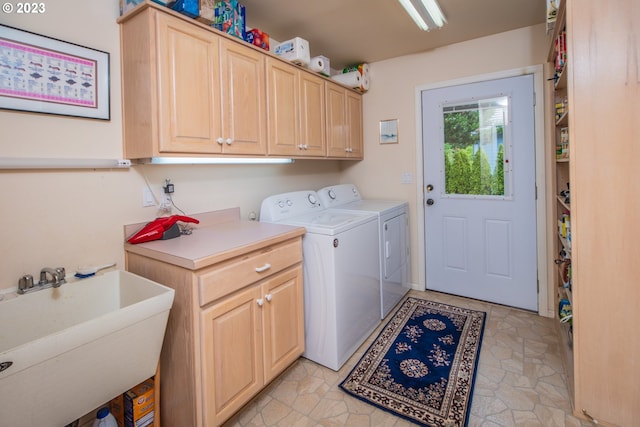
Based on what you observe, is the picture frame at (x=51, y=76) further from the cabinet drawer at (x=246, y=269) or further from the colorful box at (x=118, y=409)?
the colorful box at (x=118, y=409)

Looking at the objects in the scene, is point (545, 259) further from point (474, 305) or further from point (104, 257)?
point (104, 257)

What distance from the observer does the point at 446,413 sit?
5.53ft

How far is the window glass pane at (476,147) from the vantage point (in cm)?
283

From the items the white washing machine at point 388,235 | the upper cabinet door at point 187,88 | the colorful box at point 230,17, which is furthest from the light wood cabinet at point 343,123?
the upper cabinet door at point 187,88

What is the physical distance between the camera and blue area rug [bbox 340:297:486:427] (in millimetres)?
1733

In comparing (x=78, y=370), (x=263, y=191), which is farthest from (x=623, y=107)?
(x=78, y=370)

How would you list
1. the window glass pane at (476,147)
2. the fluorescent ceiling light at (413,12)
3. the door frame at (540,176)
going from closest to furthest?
the fluorescent ceiling light at (413,12) → the door frame at (540,176) → the window glass pane at (476,147)

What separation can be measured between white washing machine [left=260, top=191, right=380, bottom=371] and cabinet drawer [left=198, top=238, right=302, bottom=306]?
6.2 inches

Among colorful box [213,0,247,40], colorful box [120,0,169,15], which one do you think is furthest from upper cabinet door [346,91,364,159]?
colorful box [120,0,169,15]

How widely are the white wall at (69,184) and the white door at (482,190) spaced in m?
2.41

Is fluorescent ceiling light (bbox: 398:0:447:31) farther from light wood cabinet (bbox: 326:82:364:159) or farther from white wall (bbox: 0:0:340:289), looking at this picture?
white wall (bbox: 0:0:340:289)

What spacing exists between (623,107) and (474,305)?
202cm

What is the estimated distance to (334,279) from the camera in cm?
204


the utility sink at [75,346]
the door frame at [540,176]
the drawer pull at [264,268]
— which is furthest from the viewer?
the door frame at [540,176]
